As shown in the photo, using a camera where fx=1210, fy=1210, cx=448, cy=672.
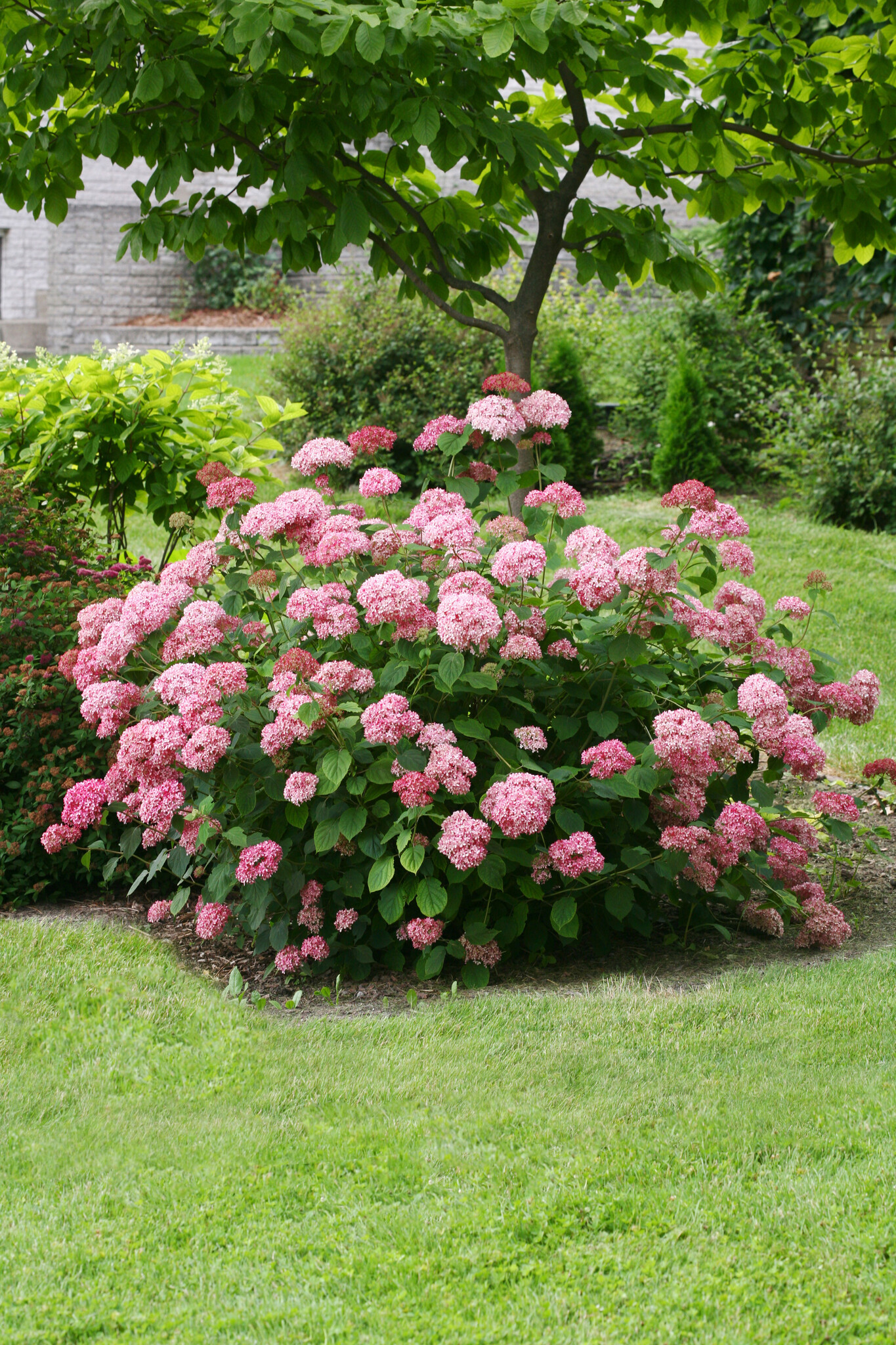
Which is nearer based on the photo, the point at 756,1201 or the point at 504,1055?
the point at 756,1201

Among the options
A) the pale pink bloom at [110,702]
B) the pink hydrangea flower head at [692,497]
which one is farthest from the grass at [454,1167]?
the pink hydrangea flower head at [692,497]

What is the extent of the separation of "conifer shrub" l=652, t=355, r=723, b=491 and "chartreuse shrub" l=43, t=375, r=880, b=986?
6847 millimetres

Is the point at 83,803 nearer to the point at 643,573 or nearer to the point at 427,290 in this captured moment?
the point at 643,573

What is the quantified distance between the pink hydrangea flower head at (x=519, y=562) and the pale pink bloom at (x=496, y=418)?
471mm

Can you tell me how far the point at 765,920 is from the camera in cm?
411

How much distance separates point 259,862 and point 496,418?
1.59 meters

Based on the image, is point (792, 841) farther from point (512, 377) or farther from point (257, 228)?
point (257, 228)

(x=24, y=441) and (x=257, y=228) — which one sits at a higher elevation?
(x=257, y=228)

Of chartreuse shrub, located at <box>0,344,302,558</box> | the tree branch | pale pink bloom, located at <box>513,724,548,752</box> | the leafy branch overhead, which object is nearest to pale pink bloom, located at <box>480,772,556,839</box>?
pale pink bloom, located at <box>513,724,548,752</box>

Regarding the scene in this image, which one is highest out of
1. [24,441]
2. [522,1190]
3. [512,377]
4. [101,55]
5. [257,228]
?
[101,55]

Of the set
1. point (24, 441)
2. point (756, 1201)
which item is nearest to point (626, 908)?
point (756, 1201)

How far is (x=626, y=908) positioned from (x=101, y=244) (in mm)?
15407

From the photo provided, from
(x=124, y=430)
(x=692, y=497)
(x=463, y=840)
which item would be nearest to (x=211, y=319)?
(x=124, y=430)

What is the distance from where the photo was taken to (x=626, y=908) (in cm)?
370
